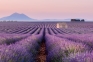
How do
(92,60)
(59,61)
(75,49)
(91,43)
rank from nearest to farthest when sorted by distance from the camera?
A: (92,60) < (59,61) < (75,49) < (91,43)

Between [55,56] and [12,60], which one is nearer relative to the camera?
[12,60]

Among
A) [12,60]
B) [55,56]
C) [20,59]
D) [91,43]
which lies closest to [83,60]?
[12,60]

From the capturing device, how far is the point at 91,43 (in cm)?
911

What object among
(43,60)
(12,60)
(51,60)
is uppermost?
(12,60)

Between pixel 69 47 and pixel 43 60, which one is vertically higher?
pixel 69 47

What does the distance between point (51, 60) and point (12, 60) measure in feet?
7.81

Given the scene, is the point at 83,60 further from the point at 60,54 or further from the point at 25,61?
the point at 60,54

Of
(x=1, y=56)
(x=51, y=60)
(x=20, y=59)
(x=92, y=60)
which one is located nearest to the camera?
(x=92, y=60)

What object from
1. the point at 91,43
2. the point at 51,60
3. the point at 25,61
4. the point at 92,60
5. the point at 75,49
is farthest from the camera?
the point at 91,43

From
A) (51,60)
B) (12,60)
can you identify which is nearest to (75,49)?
(51,60)

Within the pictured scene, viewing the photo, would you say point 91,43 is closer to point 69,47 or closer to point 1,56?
point 69,47

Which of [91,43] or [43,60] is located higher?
[91,43]

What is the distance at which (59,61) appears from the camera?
5.99 m

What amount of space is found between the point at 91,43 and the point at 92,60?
211 inches
